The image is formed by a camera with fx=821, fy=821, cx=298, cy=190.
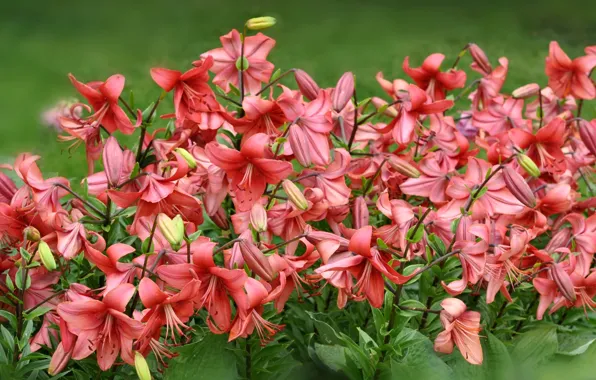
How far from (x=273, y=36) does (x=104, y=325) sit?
4.97m

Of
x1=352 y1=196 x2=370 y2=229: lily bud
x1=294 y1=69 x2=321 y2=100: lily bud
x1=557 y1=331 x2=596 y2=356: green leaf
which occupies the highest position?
x1=294 y1=69 x2=321 y2=100: lily bud

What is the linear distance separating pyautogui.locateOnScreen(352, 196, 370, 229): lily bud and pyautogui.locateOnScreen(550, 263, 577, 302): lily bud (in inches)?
13.1

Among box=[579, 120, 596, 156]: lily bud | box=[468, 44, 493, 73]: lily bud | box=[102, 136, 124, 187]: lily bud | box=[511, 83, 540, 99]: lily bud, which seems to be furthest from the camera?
box=[468, 44, 493, 73]: lily bud

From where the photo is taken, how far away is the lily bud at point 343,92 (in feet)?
4.91

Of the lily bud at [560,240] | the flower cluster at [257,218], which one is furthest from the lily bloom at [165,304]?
the lily bud at [560,240]

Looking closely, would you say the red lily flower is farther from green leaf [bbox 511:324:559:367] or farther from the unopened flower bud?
green leaf [bbox 511:324:559:367]

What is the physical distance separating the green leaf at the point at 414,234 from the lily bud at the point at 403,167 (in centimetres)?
20

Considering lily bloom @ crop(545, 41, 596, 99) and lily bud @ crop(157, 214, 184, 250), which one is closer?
lily bud @ crop(157, 214, 184, 250)

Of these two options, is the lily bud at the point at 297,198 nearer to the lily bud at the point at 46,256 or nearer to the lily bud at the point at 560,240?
the lily bud at the point at 46,256

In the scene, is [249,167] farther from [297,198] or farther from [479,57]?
[479,57]

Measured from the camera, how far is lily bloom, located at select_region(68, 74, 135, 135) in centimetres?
133

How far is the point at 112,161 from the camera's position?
130 cm

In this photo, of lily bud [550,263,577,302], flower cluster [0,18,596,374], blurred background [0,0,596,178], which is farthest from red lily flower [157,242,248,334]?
blurred background [0,0,596,178]

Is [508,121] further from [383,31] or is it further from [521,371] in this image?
[383,31]
